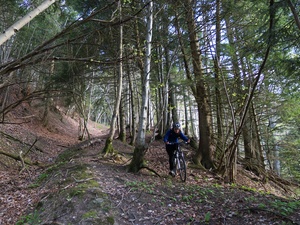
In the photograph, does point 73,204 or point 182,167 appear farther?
point 182,167

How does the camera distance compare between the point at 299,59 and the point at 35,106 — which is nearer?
the point at 299,59

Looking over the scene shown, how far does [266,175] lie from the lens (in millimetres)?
9344

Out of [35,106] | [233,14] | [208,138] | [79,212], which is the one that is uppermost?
[233,14]

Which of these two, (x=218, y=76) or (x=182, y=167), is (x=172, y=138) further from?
(x=218, y=76)

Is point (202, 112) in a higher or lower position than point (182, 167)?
higher

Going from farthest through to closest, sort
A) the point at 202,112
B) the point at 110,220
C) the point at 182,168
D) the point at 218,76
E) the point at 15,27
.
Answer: the point at 202,112 → the point at 218,76 → the point at 182,168 → the point at 110,220 → the point at 15,27

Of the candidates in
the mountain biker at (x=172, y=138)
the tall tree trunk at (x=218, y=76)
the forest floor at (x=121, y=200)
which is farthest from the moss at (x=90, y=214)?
the tall tree trunk at (x=218, y=76)

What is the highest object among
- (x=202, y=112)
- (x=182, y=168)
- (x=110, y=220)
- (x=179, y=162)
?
(x=202, y=112)

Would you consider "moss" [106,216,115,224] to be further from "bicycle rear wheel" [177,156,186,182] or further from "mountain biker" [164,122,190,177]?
"mountain biker" [164,122,190,177]

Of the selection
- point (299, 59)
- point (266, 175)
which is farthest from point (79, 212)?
point (266, 175)

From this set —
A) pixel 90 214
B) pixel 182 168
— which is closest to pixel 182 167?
pixel 182 168

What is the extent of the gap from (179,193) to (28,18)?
4676mm

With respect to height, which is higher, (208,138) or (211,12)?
(211,12)

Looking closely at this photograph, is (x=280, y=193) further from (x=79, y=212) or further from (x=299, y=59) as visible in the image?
(x=79, y=212)
